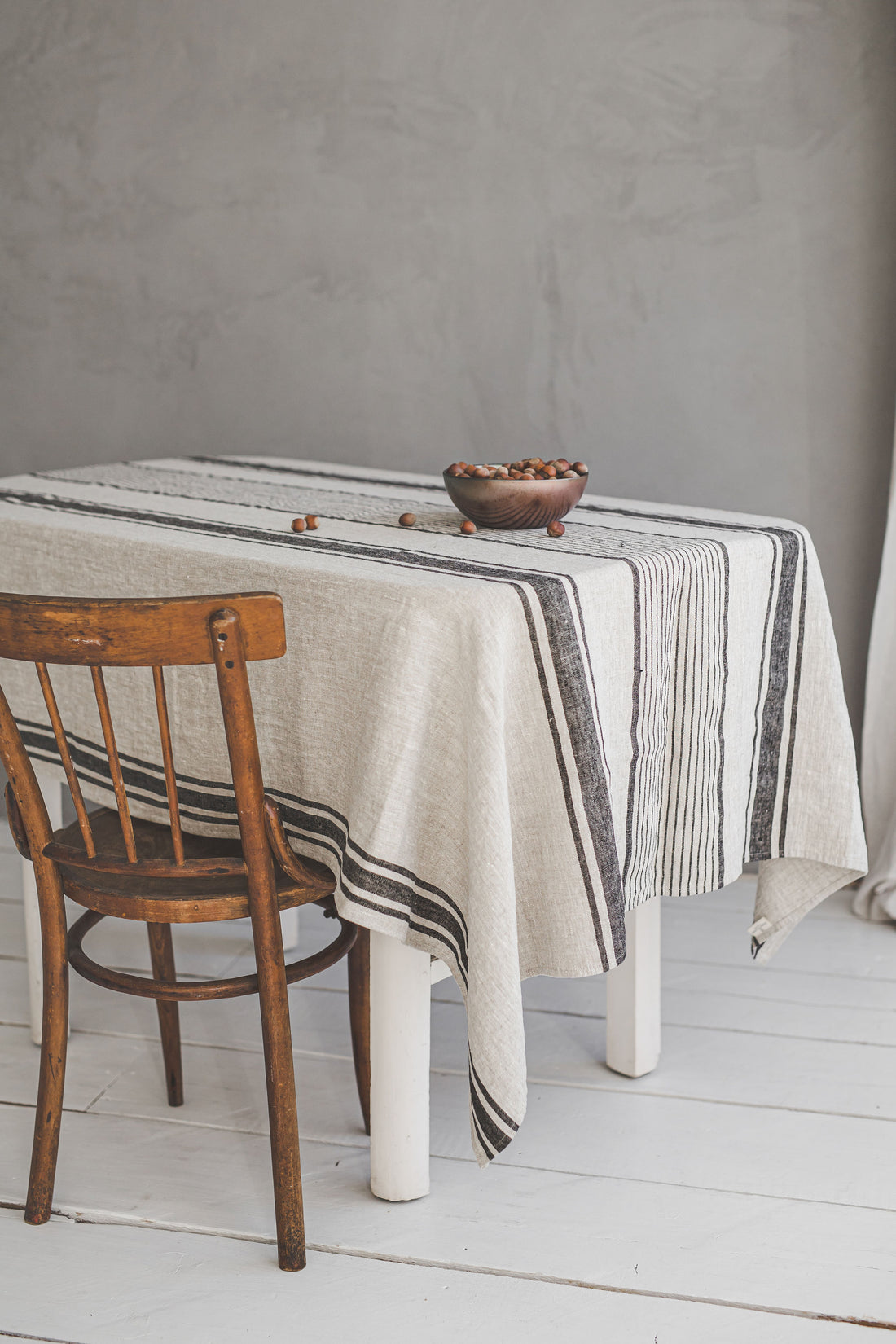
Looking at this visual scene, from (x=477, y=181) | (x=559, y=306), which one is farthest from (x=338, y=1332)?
(x=477, y=181)

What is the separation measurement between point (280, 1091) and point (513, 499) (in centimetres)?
76

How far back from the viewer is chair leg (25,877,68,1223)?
1.48 meters

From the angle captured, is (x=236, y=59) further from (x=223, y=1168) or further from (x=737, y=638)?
(x=223, y=1168)

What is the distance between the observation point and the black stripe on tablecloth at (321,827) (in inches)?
54.2

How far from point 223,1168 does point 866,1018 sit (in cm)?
104

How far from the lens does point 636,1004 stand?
1835 mm

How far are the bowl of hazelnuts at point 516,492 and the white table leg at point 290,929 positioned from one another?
887 millimetres

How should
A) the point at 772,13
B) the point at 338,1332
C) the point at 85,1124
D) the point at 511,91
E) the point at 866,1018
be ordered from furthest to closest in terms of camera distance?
the point at 511,91
the point at 772,13
the point at 866,1018
the point at 85,1124
the point at 338,1332

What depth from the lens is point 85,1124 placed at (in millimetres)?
1745

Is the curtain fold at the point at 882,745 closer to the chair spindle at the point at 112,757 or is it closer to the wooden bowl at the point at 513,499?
the wooden bowl at the point at 513,499

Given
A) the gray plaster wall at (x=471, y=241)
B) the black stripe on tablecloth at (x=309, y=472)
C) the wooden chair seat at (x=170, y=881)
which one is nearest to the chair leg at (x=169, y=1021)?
the wooden chair seat at (x=170, y=881)

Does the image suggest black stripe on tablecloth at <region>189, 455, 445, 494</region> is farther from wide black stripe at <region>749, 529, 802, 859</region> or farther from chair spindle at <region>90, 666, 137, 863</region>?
chair spindle at <region>90, 666, 137, 863</region>

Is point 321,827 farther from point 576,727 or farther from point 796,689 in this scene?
point 796,689

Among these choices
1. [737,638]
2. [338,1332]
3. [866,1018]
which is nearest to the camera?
[338,1332]
